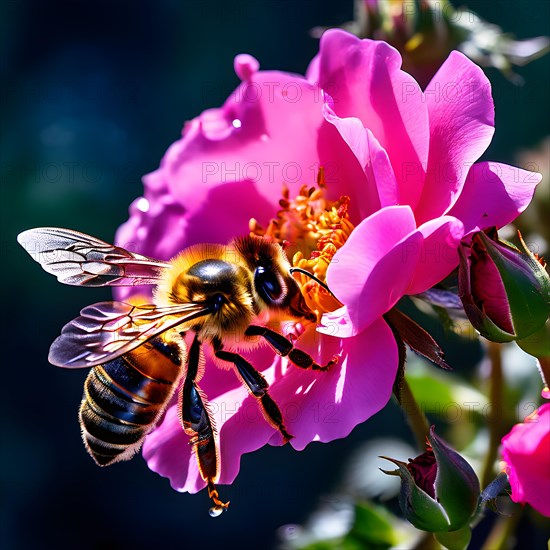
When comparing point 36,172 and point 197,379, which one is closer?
point 197,379

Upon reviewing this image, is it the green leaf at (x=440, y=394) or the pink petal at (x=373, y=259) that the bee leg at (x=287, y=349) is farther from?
the green leaf at (x=440, y=394)

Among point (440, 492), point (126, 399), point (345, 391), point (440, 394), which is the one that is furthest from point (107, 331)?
point (440, 394)

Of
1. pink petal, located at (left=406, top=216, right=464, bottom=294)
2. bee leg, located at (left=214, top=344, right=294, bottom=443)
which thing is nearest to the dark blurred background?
bee leg, located at (left=214, top=344, right=294, bottom=443)

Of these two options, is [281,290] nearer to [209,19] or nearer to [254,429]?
[254,429]

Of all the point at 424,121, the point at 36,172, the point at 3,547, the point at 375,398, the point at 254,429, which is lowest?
the point at 3,547

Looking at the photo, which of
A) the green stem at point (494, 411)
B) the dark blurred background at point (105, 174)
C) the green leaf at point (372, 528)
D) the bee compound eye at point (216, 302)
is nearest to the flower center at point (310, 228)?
the bee compound eye at point (216, 302)

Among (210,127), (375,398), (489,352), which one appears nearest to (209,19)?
(210,127)

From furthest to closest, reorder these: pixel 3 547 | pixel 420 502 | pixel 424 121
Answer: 1. pixel 3 547
2. pixel 424 121
3. pixel 420 502
